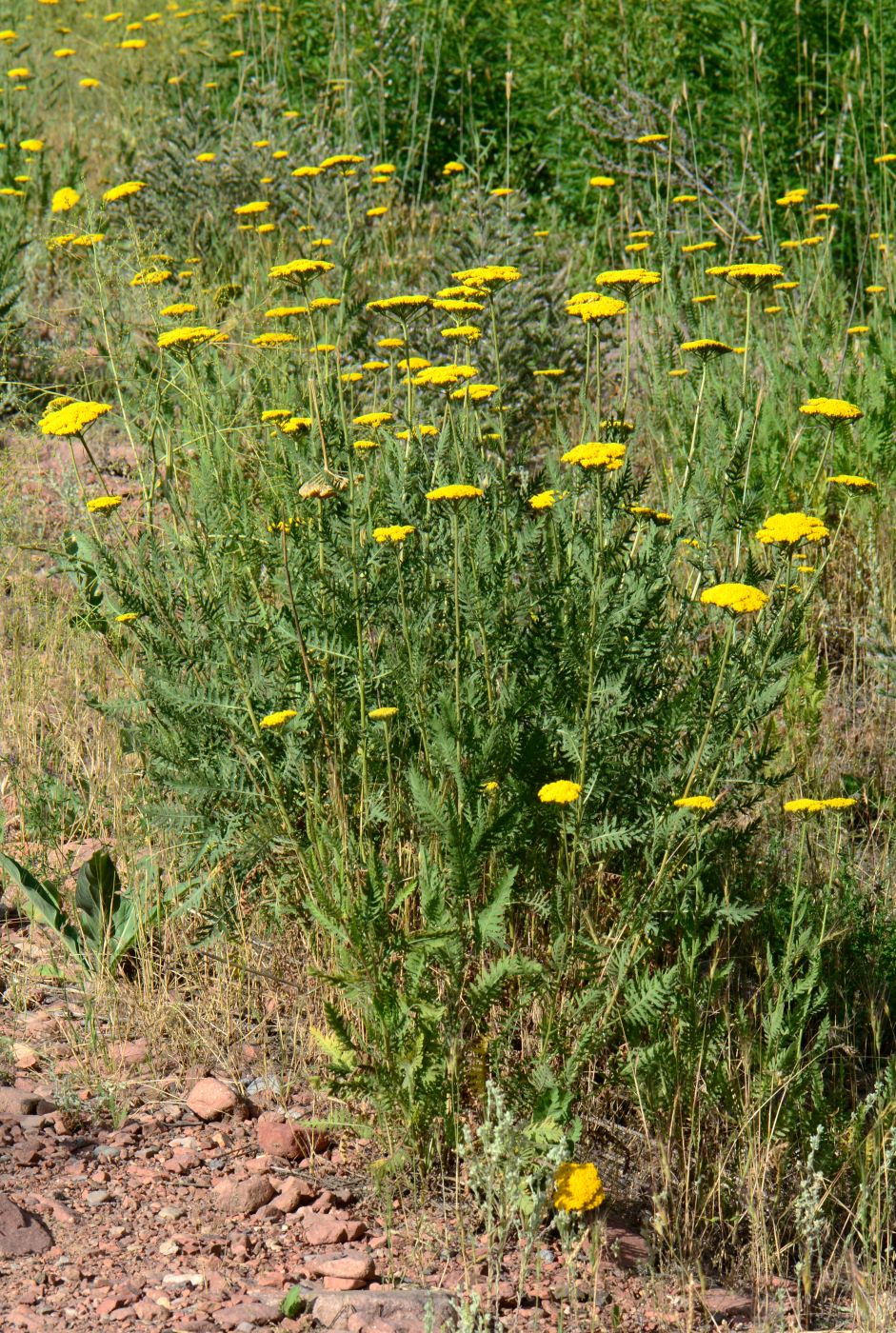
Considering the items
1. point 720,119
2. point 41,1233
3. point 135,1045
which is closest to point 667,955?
point 135,1045

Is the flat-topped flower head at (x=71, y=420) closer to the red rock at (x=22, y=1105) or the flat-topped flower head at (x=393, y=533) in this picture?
the flat-topped flower head at (x=393, y=533)

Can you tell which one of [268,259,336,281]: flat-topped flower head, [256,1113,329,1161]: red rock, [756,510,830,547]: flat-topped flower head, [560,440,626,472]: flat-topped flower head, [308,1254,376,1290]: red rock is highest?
[268,259,336,281]: flat-topped flower head

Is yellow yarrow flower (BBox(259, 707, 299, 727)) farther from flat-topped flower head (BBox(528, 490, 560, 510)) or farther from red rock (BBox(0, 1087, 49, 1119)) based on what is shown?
red rock (BBox(0, 1087, 49, 1119))

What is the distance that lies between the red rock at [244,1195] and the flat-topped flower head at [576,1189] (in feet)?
1.90

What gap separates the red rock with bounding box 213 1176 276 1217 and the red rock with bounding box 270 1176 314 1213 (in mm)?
27

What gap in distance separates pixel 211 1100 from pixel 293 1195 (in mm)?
352

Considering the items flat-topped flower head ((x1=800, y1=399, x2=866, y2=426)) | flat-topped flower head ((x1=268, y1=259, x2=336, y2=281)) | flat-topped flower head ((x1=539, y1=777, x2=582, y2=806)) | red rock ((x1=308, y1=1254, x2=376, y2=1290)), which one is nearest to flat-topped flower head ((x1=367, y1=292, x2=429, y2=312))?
flat-topped flower head ((x1=268, y1=259, x2=336, y2=281))

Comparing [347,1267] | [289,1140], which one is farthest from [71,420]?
[347,1267]

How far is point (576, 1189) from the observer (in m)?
2.55

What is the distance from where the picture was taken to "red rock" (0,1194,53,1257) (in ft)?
8.41

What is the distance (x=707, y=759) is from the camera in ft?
9.98

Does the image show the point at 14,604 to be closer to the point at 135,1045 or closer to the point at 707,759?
the point at 135,1045

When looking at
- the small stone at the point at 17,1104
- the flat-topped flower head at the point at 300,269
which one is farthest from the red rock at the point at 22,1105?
the flat-topped flower head at the point at 300,269

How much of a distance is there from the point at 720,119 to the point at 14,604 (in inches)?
191
